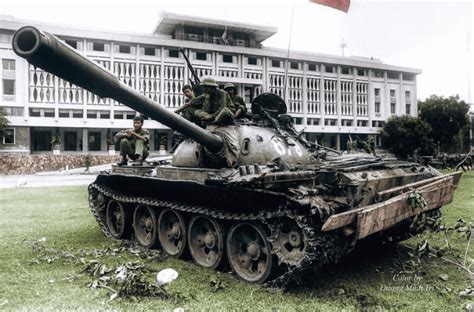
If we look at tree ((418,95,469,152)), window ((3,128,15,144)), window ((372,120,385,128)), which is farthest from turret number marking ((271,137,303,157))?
window ((372,120,385,128))

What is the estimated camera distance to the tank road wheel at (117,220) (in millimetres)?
9359

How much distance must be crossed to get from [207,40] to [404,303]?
4402cm

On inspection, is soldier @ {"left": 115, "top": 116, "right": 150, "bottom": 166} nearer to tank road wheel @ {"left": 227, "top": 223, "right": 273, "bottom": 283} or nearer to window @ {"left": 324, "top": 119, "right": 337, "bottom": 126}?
tank road wheel @ {"left": 227, "top": 223, "right": 273, "bottom": 283}

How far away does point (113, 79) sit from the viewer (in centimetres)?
499

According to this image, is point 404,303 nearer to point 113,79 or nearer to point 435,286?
point 435,286

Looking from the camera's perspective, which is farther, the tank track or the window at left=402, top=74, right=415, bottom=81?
the window at left=402, top=74, right=415, bottom=81

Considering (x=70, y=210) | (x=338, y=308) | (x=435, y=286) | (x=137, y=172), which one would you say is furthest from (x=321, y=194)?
(x=70, y=210)

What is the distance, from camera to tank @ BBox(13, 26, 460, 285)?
5.47m

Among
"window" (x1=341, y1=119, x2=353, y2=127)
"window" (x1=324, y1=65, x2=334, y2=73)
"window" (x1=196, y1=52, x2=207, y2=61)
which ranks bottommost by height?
"window" (x1=341, y1=119, x2=353, y2=127)

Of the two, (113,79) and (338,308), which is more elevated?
(113,79)

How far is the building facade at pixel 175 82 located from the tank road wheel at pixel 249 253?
33.4 metres

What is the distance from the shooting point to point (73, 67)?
4.46 metres

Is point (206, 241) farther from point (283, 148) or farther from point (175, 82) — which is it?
point (175, 82)

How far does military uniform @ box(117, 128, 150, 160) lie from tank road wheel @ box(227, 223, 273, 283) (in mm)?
4224
